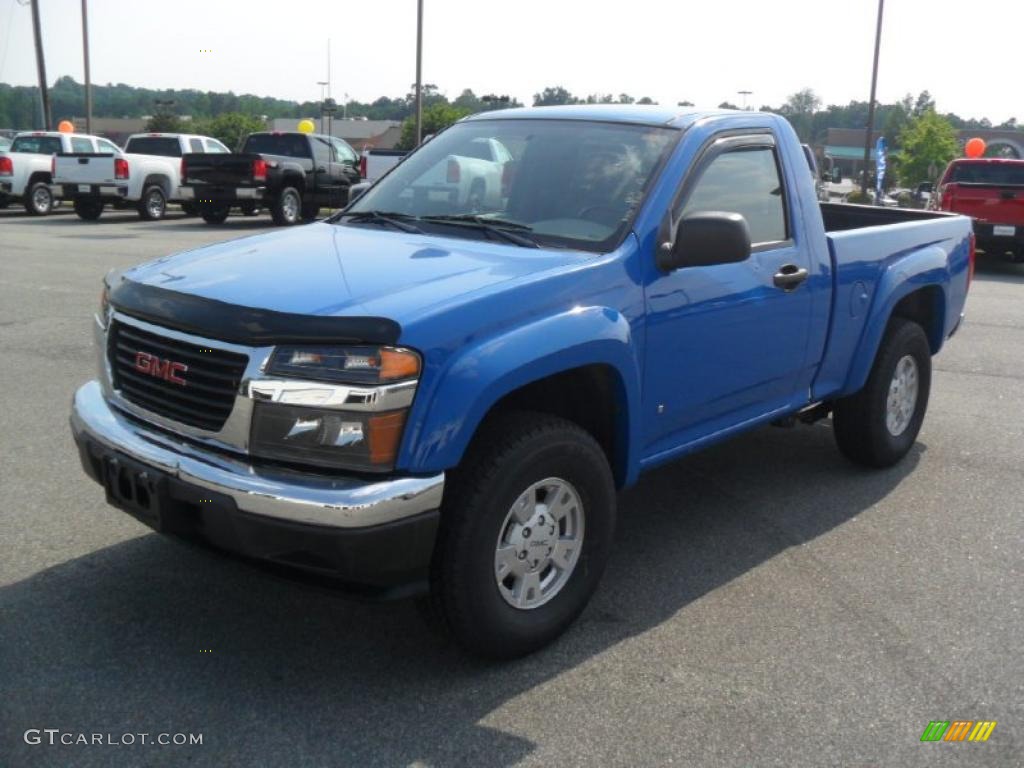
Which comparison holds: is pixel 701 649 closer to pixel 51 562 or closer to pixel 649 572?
pixel 649 572

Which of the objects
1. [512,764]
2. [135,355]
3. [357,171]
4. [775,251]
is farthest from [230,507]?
[357,171]

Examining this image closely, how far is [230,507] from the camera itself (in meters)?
3.12

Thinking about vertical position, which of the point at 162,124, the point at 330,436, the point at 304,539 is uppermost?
the point at 162,124

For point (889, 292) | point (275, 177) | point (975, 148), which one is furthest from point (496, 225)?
point (975, 148)

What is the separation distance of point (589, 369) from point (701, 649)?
3.44ft

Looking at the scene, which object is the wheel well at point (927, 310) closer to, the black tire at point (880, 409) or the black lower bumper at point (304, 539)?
the black tire at point (880, 409)

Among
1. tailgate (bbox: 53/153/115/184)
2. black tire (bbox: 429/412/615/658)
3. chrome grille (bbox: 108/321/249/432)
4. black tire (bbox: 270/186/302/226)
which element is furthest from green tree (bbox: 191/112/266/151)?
black tire (bbox: 429/412/615/658)

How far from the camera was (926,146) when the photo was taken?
67438 millimetres

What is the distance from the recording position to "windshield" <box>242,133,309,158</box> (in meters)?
22.8

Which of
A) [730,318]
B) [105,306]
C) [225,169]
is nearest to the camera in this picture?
[105,306]

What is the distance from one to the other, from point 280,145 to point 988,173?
14113 mm

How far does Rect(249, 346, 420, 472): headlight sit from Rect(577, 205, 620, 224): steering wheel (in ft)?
4.22

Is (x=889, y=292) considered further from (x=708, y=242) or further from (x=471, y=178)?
(x=471, y=178)

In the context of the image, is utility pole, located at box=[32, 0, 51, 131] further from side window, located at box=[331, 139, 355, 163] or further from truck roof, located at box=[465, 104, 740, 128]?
truck roof, located at box=[465, 104, 740, 128]
